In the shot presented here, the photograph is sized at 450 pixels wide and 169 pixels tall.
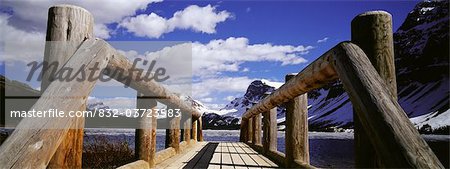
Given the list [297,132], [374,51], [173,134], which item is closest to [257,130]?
[173,134]

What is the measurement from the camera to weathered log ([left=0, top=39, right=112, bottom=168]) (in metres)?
1.43

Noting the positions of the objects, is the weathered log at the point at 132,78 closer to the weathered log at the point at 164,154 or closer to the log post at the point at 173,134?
the weathered log at the point at 164,154

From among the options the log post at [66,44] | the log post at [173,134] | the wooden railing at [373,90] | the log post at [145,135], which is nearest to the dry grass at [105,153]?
the log post at [173,134]

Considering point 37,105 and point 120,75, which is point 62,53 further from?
point 120,75

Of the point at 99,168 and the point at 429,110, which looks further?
the point at 429,110

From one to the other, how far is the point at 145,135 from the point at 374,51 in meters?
2.68

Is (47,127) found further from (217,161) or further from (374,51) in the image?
(217,161)

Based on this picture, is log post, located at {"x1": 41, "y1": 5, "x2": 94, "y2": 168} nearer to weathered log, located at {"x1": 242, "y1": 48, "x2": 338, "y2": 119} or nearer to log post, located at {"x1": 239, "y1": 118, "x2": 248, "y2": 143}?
weathered log, located at {"x1": 242, "y1": 48, "x2": 338, "y2": 119}

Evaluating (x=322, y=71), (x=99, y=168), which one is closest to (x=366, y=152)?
(x=322, y=71)

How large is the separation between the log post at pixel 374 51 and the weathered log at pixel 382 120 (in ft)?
0.66

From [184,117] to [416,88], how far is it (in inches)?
6608

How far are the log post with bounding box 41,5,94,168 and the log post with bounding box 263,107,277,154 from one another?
195 inches

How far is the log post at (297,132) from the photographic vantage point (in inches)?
175

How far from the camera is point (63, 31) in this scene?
80.0 inches
